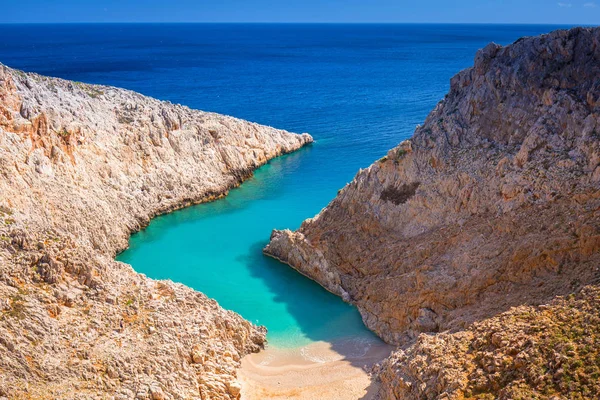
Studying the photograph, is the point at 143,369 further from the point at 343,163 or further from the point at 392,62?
the point at 392,62

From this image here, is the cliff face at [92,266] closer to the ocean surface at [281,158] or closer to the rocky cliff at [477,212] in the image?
the ocean surface at [281,158]

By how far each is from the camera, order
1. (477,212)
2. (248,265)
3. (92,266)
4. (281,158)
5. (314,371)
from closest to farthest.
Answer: (92,266)
(314,371)
(477,212)
(248,265)
(281,158)

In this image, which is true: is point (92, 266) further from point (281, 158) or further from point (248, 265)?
point (281, 158)

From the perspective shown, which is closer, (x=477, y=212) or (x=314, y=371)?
(x=314, y=371)

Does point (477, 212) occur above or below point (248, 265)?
below

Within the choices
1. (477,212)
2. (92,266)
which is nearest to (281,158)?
(477,212)

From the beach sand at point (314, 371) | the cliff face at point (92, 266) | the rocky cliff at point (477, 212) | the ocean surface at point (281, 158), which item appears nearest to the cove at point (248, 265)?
the ocean surface at point (281, 158)

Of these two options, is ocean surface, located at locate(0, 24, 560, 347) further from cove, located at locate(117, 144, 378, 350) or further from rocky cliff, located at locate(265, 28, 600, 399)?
rocky cliff, located at locate(265, 28, 600, 399)
